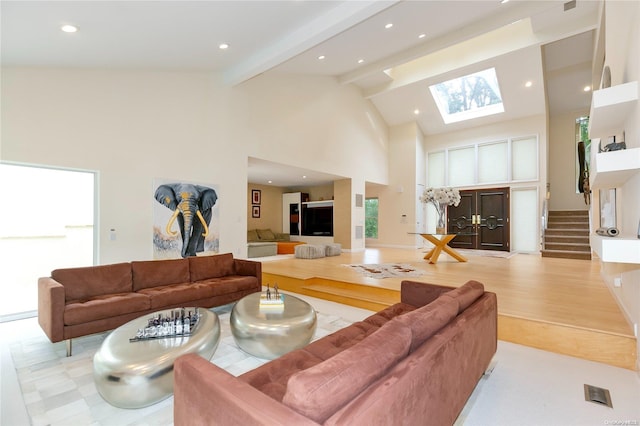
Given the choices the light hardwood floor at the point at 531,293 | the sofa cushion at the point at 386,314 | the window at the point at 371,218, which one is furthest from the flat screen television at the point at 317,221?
the sofa cushion at the point at 386,314

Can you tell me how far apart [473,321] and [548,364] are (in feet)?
4.53

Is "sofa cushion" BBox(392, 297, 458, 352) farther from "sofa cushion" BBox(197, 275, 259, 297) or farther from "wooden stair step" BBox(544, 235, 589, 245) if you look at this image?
"wooden stair step" BBox(544, 235, 589, 245)

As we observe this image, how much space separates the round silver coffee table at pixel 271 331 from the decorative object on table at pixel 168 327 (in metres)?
0.41

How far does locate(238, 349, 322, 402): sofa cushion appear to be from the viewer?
58.5 inches

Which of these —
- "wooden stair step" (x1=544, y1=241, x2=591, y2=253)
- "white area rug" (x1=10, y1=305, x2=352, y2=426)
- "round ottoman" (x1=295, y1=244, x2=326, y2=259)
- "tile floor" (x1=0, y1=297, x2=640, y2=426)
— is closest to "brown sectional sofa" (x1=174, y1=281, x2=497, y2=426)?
"tile floor" (x1=0, y1=297, x2=640, y2=426)

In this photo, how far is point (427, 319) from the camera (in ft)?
5.31

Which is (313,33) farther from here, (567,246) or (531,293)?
(567,246)

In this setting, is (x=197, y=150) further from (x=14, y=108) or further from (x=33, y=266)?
(x=33, y=266)

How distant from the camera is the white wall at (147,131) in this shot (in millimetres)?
3709

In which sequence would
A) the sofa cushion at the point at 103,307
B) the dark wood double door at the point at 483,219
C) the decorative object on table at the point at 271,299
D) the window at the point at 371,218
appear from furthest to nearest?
the window at the point at 371,218 < the dark wood double door at the point at 483,219 < the decorative object on table at the point at 271,299 < the sofa cushion at the point at 103,307

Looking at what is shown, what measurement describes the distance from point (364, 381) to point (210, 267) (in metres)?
3.73

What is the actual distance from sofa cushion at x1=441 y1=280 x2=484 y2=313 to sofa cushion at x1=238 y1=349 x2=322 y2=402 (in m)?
1.04

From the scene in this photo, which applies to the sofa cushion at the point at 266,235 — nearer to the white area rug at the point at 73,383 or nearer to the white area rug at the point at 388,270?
the white area rug at the point at 388,270

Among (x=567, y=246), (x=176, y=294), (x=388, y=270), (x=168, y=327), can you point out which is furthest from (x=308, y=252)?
(x=567, y=246)
